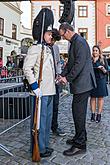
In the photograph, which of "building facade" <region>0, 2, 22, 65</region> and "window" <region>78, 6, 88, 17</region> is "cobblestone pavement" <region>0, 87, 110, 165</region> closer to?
"building facade" <region>0, 2, 22, 65</region>

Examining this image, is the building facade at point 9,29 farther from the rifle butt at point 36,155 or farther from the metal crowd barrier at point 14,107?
the rifle butt at point 36,155

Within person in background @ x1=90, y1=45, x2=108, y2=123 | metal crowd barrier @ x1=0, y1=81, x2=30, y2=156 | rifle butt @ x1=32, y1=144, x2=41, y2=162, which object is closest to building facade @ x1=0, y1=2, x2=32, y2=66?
metal crowd barrier @ x1=0, y1=81, x2=30, y2=156

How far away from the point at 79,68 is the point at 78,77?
169 millimetres

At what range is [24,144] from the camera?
17.9 ft

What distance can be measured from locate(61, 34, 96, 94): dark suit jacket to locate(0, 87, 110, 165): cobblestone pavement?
3.14 feet

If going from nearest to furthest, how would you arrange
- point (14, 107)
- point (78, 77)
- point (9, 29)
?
point (78, 77) → point (14, 107) → point (9, 29)

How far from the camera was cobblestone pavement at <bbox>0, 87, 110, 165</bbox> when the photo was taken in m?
4.57

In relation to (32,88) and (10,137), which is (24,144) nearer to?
(10,137)

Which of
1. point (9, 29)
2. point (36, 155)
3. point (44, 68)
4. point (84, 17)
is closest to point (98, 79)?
point (44, 68)

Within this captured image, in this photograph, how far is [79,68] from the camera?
15.4 feet

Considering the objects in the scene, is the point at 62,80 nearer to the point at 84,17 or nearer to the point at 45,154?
the point at 45,154

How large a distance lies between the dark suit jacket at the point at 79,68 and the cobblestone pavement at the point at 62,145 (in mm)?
956

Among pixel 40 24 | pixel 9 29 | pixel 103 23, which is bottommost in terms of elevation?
pixel 40 24

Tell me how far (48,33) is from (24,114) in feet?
12.0
